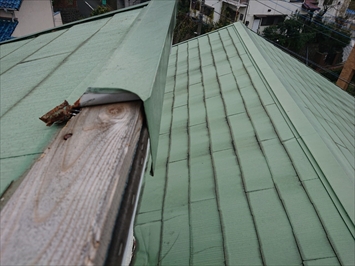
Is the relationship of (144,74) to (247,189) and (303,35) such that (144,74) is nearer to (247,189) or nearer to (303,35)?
(247,189)

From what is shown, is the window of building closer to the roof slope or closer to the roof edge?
the roof slope

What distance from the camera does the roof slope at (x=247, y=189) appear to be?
1.87m

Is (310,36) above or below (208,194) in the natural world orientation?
below

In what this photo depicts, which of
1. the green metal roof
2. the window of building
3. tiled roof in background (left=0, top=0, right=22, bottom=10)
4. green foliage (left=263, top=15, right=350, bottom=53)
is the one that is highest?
the green metal roof

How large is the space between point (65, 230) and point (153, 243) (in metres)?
1.48

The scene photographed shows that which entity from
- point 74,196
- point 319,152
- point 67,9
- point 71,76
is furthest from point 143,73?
point 67,9

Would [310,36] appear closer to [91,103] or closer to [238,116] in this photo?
[238,116]

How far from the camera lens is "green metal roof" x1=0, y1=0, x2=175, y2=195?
1243 mm

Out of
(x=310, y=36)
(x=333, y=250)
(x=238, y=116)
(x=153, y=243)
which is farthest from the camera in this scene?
(x=310, y=36)

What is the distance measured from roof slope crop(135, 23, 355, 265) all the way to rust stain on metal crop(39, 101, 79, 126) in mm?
1329

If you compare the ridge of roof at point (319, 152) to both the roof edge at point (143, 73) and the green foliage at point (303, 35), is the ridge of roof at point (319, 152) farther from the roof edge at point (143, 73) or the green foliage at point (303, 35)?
the green foliage at point (303, 35)

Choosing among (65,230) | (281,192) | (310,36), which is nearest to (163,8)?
(281,192)

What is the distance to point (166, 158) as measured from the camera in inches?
117

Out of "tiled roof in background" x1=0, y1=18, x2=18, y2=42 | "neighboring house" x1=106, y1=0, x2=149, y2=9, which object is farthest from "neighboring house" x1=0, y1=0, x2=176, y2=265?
"neighboring house" x1=106, y1=0, x2=149, y2=9
